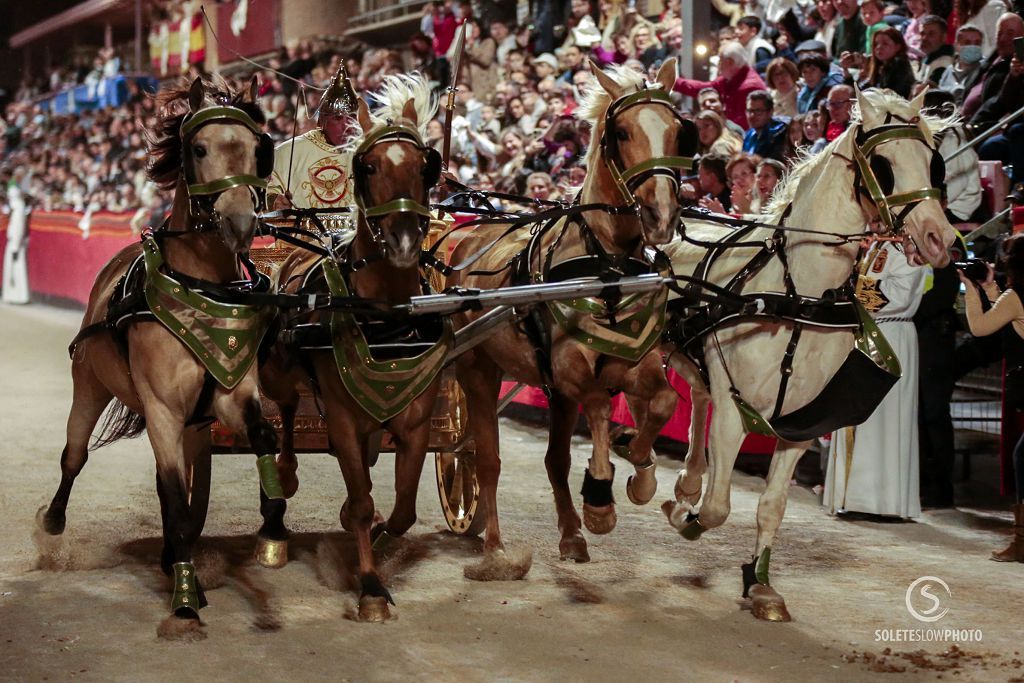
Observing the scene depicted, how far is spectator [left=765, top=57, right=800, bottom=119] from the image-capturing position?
10.6 meters

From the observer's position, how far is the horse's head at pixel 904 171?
16.2 ft

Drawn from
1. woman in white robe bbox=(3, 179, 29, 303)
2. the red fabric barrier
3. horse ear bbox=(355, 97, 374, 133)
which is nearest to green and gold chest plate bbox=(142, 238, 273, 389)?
horse ear bbox=(355, 97, 374, 133)

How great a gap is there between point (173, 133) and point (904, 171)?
Result: 299 cm

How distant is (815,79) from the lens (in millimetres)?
10078

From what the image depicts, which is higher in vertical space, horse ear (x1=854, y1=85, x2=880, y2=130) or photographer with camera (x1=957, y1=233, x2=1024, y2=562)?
horse ear (x1=854, y1=85, x2=880, y2=130)

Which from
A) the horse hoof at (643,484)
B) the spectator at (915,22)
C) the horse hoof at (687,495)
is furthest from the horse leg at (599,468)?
the spectator at (915,22)

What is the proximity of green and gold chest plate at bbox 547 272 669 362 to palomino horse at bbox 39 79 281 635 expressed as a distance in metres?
1.32

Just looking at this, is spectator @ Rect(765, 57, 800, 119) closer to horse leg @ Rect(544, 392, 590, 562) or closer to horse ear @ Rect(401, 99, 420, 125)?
horse leg @ Rect(544, 392, 590, 562)

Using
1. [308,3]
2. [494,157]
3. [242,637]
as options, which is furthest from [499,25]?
[242,637]

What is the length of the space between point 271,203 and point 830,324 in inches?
138

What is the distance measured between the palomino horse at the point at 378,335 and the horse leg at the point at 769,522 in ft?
4.96

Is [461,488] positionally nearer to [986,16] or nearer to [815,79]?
[815,79]

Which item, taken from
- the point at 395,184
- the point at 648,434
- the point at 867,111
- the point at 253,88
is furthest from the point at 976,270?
the point at 253,88

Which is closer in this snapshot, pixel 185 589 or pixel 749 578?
pixel 185 589
